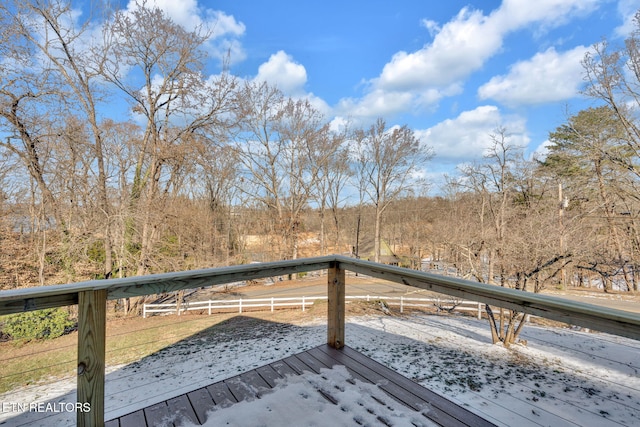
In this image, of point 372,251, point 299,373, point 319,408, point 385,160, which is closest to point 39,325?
point 299,373

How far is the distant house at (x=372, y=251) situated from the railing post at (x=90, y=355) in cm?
1709

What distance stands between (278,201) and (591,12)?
12.1 meters

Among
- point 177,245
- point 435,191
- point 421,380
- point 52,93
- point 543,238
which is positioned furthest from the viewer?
point 435,191

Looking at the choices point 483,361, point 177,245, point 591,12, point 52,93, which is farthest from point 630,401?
point 52,93

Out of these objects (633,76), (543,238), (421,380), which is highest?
(633,76)

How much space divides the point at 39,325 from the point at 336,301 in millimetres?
7441

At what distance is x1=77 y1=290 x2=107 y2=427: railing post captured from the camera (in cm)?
135

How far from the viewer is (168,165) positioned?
354 inches

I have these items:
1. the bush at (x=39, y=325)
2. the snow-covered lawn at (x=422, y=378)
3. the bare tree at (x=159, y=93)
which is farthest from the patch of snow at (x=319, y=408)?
the bare tree at (x=159, y=93)

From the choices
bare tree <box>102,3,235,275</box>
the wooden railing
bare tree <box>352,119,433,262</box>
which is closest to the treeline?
bare tree <box>102,3,235,275</box>

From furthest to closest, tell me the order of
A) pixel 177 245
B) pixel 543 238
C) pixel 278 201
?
pixel 278 201 → pixel 177 245 → pixel 543 238

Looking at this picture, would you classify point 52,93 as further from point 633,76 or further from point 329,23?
point 633,76

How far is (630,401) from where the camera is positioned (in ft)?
8.51

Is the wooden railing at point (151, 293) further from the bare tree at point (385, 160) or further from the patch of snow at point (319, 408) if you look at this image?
the bare tree at point (385, 160)
